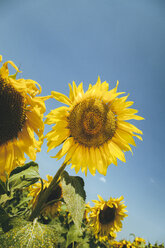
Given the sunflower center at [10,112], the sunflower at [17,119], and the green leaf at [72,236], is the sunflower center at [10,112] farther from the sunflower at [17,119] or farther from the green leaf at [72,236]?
the green leaf at [72,236]

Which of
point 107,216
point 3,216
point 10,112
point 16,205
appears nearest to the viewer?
point 3,216

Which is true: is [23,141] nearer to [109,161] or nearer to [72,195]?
[72,195]

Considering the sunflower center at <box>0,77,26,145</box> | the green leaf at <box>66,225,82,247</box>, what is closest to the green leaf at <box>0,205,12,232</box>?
the sunflower center at <box>0,77,26,145</box>

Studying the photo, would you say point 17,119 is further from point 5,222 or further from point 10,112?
point 5,222

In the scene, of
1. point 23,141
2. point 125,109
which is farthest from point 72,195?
point 125,109

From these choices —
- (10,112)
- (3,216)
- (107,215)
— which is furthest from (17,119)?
(107,215)

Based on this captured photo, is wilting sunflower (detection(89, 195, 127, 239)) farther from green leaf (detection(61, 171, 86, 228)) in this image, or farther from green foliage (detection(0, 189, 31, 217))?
green leaf (detection(61, 171, 86, 228))
